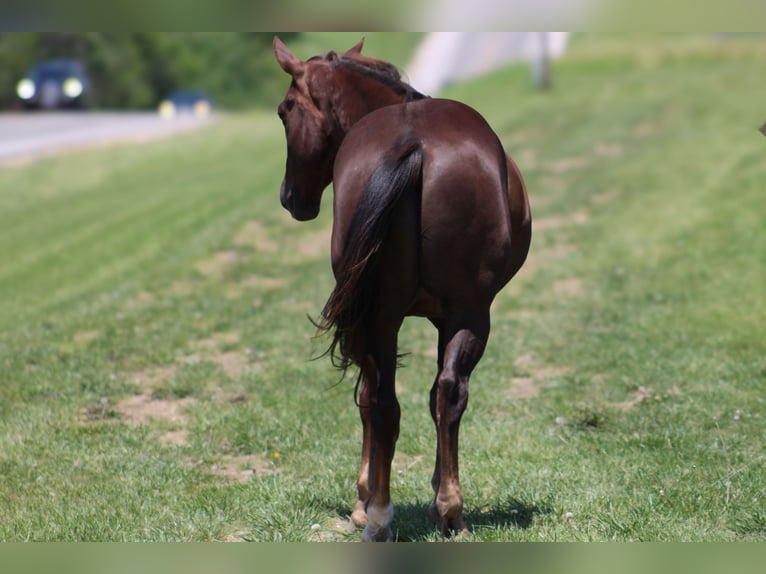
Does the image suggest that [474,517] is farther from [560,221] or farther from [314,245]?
[560,221]

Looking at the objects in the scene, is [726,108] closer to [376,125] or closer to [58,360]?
[58,360]

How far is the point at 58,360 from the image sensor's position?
930 cm

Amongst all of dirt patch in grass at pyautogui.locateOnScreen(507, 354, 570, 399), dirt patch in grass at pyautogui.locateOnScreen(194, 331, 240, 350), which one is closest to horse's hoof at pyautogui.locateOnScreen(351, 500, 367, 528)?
dirt patch in grass at pyautogui.locateOnScreen(507, 354, 570, 399)

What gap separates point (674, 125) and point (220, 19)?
19.3 m

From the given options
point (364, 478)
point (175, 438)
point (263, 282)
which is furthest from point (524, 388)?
point (263, 282)

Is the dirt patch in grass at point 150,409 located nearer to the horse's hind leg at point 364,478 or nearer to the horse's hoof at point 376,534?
the horse's hind leg at point 364,478

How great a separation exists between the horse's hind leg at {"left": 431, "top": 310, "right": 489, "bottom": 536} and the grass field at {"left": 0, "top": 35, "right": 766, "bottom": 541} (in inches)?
11.1

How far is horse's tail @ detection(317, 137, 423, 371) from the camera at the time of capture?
476 cm

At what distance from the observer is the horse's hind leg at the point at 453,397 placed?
4957 millimetres

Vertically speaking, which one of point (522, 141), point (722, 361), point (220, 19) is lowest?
point (522, 141)

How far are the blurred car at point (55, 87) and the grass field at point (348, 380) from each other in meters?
15.2

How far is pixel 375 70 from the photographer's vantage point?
5445 millimetres

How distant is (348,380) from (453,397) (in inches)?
162

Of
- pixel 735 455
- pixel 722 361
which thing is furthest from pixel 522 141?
pixel 735 455
